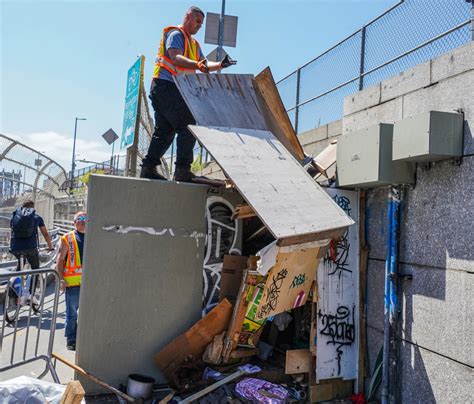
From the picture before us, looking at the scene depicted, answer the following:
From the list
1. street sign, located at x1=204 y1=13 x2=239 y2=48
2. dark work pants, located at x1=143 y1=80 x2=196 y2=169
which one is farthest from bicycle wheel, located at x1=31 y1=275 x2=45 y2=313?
street sign, located at x1=204 y1=13 x2=239 y2=48

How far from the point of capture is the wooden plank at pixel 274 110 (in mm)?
5496

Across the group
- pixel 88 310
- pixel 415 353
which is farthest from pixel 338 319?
pixel 88 310

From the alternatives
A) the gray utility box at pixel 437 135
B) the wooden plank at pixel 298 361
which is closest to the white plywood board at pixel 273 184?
the gray utility box at pixel 437 135

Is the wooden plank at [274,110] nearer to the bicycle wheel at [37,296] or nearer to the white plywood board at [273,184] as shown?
the white plywood board at [273,184]

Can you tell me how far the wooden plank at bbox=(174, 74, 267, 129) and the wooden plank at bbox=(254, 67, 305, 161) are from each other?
0.15 meters

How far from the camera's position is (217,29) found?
Result: 9281 mm

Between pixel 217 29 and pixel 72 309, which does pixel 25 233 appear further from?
pixel 217 29

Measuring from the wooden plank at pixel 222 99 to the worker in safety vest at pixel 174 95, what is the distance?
181 mm

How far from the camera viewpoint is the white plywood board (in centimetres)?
377

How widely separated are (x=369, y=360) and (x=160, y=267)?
95.1 inches

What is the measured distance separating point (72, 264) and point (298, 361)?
3.07m

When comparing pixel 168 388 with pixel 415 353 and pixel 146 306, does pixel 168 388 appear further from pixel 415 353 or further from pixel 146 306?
pixel 415 353

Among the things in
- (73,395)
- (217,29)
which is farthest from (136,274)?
(217,29)

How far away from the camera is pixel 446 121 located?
12.5ft
